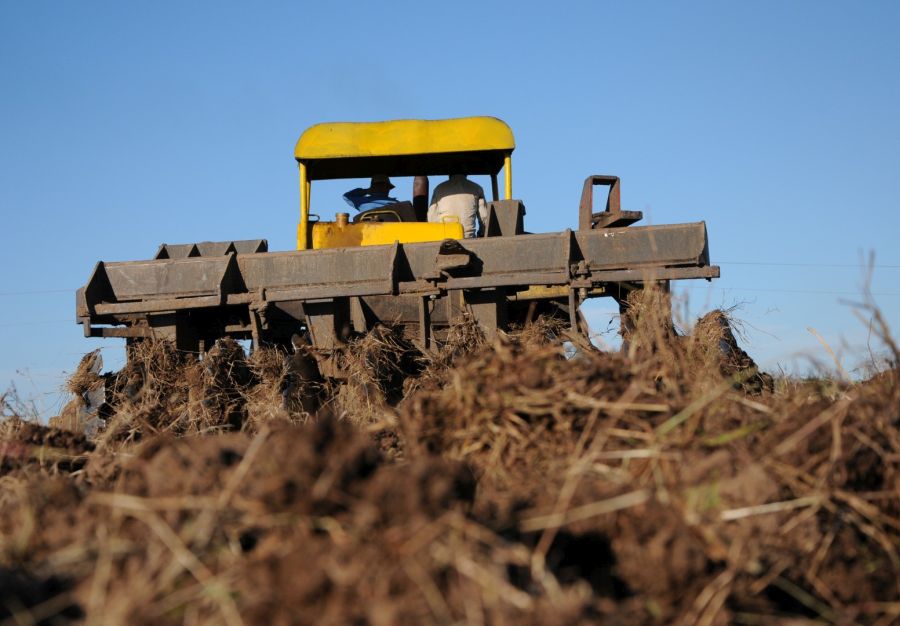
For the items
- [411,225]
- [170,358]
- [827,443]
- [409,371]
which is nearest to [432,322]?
[409,371]

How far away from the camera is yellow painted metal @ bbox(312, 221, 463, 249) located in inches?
379

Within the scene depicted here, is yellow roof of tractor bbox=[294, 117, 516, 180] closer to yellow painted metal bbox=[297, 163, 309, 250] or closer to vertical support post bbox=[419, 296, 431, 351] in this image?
yellow painted metal bbox=[297, 163, 309, 250]

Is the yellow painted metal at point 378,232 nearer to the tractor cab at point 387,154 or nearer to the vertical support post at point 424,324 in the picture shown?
the tractor cab at point 387,154

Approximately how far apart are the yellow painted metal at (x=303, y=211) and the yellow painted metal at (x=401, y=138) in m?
0.23

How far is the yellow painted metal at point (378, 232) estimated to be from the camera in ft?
31.6

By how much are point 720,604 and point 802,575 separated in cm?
57

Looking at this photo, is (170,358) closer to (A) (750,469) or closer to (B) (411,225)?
(B) (411,225)

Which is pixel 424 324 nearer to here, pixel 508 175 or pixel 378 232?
pixel 378 232

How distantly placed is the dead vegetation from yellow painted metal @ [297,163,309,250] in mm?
5984

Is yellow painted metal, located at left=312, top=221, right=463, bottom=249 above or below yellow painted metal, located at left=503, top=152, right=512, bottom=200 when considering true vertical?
below

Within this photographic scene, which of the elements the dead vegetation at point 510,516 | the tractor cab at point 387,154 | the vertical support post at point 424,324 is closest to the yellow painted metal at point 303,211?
the tractor cab at point 387,154

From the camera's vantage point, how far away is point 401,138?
32.1 ft

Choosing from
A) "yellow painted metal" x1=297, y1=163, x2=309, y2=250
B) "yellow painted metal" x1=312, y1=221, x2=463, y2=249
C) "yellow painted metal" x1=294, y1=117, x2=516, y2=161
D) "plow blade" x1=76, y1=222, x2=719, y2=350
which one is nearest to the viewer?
"plow blade" x1=76, y1=222, x2=719, y2=350

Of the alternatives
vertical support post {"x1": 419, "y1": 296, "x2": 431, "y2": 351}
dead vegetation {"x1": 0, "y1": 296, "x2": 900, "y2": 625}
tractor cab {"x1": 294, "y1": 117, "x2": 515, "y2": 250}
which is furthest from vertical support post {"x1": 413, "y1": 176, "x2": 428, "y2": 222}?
dead vegetation {"x1": 0, "y1": 296, "x2": 900, "y2": 625}
